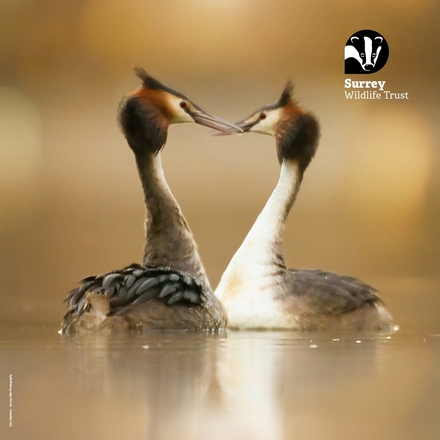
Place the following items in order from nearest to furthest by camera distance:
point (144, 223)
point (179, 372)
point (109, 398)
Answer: point (109, 398) → point (179, 372) → point (144, 223)

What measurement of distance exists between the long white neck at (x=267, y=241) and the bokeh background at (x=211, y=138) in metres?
0.05

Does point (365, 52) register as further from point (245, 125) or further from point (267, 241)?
point (267, 241)

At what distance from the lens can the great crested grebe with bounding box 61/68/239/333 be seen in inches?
116

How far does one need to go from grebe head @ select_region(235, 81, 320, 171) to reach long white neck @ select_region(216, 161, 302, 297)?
0.20 feet

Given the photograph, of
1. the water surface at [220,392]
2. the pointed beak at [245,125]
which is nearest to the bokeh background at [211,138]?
the pointed beak at [245,125]

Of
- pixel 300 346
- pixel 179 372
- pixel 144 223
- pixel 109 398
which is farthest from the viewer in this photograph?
pixel 144 223

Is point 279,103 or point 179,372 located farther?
point 279,103

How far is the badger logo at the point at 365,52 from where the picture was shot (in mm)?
3377

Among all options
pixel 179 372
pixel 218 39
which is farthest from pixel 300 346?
pixel 218 39

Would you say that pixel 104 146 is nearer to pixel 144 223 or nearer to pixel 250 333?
pixel 144 223

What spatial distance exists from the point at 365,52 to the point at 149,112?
115cm

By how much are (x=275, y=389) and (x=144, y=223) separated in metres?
1.74

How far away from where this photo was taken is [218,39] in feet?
11.1

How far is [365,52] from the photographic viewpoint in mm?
3377
